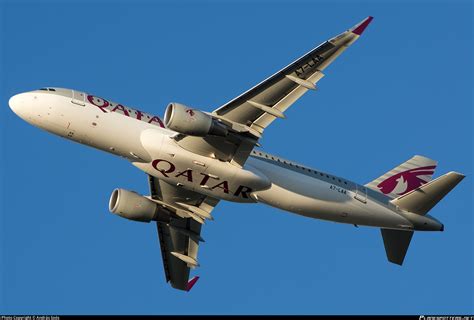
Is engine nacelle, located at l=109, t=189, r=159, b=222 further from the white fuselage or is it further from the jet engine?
the white fuselage

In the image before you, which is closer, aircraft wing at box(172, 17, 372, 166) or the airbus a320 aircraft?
aircraft wing at box(172, 17, 372, 166)

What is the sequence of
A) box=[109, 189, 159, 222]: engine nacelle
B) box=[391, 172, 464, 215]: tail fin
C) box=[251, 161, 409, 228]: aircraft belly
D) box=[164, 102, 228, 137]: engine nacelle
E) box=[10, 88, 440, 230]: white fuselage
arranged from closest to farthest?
box=[164, 102, 228, 137]: engine nacelle < box=[10, 88, 440, 230]: white fuselage < box=[391, 172, 464, 215]: tail fin < box=[251, 161, 409, 228]: aircraft belly < box=[109, 189, 159, 222]: engine nacelle

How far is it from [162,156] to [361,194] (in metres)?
13.9

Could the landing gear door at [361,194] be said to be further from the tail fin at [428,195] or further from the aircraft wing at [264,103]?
the aircraft wing at [264,103]

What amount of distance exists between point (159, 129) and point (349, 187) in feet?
43.9

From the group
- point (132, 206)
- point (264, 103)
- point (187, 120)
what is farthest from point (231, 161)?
point (132, 206)

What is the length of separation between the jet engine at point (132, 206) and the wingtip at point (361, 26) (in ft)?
63.4

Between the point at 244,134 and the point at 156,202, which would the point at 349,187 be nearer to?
the point at 244,134

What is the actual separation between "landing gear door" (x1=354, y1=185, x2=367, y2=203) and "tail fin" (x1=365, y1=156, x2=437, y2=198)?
183cm

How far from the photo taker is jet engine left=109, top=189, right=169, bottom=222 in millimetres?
59469

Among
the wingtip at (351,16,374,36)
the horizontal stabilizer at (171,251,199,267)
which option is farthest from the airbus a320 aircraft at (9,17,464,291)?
the horizontal stabilizer at (171,251,199,267)

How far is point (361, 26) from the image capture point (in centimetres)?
5025

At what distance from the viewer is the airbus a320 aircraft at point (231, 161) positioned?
Result: 52031 mm

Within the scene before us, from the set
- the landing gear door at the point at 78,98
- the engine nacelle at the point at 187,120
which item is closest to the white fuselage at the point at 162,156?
the landing gear door at the point at 78,98
